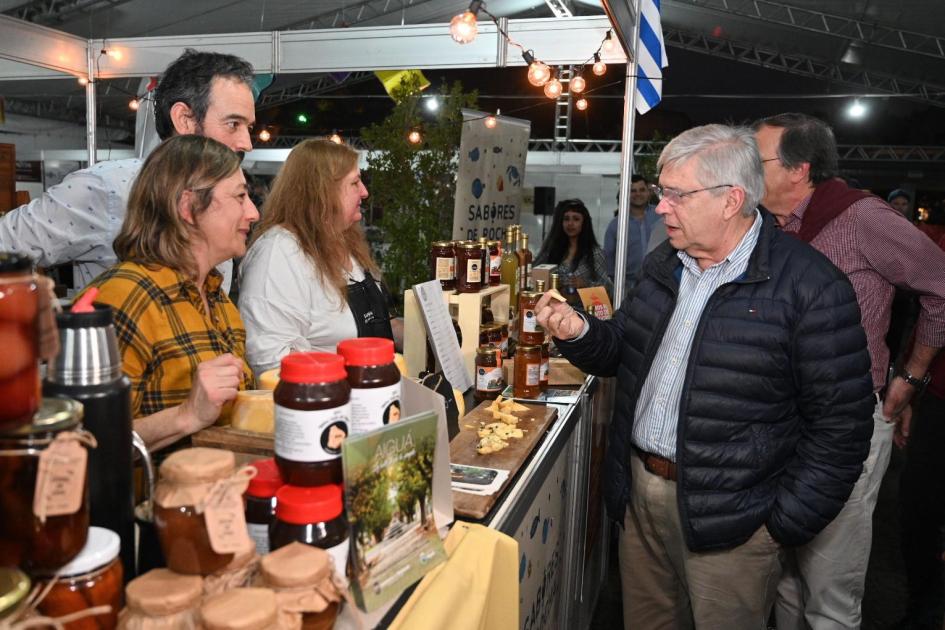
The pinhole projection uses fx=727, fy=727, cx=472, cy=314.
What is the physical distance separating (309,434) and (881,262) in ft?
7.01

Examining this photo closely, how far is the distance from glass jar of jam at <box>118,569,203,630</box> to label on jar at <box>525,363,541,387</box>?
1736 mm

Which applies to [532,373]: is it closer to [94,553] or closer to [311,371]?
[311,371]

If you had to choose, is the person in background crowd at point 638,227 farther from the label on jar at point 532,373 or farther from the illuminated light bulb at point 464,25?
the label on jar at point 532,373

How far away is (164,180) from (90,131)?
147 inches

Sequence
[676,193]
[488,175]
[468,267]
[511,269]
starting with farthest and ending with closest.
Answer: [488,175] < [511,269] < [468,267] < [676,193]

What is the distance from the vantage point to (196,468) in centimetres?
79

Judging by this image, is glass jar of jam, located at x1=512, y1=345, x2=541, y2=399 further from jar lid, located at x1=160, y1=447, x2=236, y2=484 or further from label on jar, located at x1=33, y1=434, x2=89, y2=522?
label on jar, located at x1=33, y1=434, x2=89, y2=522

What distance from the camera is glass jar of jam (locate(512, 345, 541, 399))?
2.42 metres

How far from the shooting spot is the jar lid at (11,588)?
62 cm

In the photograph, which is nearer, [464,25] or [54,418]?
[54,418]

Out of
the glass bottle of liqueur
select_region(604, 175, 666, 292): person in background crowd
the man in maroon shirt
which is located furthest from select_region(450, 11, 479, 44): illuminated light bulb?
select_region(604, 175, 666, 292): person in background crowd

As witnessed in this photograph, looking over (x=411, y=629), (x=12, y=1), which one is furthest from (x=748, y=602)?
(x=12, y=1)

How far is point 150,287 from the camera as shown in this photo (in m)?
1.51

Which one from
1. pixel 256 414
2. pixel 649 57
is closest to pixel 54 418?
pixel 256 414
